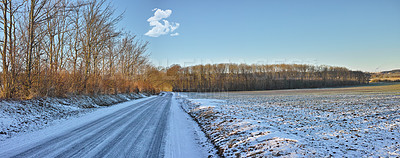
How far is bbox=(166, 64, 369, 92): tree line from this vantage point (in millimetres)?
105062

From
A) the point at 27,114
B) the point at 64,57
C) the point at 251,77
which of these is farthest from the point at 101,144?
the point at 251,77

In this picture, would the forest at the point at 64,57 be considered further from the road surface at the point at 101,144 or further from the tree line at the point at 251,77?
the tree line at the point at 251,77

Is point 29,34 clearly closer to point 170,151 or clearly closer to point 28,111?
point 28,111

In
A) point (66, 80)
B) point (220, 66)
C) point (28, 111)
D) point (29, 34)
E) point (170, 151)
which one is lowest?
point (170, 151)

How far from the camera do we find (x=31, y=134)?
262 inches

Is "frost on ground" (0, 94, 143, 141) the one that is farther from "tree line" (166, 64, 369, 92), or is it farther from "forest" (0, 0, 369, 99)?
"tree line" (166, 64, 369, 92)

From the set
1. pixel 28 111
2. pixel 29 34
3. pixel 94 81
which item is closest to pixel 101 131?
pixel 28 111

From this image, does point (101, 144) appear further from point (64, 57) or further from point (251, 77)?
point (251, 77)

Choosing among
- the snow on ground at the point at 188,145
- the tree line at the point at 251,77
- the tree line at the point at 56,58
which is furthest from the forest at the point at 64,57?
the tree line at the point at 251,77

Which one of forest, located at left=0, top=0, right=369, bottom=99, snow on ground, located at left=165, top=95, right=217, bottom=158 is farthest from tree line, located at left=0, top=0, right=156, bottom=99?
snow on ground, located at left=165, top=95, right=217, bottom=158

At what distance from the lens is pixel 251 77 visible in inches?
4402

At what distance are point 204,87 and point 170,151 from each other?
99.9 m

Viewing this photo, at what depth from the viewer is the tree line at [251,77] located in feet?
345

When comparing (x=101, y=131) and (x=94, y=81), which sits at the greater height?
(x=94, y=81)
